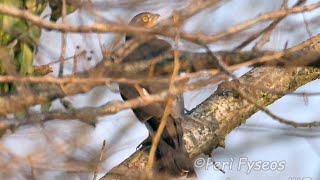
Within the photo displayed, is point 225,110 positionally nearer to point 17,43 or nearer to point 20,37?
point 17,43

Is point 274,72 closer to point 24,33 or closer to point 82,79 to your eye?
point 24,33

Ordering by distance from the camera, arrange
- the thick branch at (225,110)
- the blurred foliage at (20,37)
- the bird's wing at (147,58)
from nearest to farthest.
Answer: the bird's wing at (147,58) < the blurred foliage at (20,37) < the thick branch at (225,110)

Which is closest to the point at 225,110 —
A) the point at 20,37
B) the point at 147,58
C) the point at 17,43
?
the point at 147,58

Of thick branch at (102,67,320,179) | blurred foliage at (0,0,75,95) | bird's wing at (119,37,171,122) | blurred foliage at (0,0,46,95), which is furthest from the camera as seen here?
thick branch at (102,67,320,179)

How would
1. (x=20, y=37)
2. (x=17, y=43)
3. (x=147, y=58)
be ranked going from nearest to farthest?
(x=20, y=37) < (x=147, y=58) < (x=17, y=43)

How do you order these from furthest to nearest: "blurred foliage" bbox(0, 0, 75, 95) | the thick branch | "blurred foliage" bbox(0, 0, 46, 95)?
the thick branch < "blurred foliage" bbox(0, 0, 46, 95) < "blurred foliage" bbox(0, 0, 75, 95)

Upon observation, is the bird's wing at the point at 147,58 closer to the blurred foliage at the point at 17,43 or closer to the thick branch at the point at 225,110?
the thick branch at the point at 225,110

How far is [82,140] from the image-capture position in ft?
8.02

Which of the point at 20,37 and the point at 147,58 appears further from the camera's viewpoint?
the point at 147,58

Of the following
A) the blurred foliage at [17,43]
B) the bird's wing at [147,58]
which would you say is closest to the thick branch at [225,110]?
the bird's wing at [147,58]

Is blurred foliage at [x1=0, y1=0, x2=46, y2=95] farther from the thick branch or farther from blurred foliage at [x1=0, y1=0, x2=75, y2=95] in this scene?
the thick branch

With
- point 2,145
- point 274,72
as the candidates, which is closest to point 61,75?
point 2,145

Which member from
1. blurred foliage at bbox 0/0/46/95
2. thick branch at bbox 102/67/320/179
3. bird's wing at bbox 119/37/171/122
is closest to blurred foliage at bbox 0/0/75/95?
blurred foliage at bbox 0/0/46/95

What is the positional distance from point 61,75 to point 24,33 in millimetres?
390
